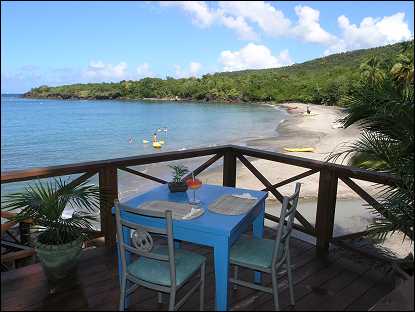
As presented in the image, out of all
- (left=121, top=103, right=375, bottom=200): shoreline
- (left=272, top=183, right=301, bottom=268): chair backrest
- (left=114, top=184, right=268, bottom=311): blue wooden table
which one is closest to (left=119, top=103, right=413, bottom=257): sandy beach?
(left=121, top=103, right=375, bottom=200): shoreline

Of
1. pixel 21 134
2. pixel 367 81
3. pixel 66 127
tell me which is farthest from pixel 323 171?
pixel 66 127

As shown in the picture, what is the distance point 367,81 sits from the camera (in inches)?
106

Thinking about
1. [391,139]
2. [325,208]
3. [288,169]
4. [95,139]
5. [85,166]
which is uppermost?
[391,139]

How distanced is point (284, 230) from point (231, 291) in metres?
0.76

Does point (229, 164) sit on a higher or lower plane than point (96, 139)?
higher

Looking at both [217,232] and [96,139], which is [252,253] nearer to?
[217,232]

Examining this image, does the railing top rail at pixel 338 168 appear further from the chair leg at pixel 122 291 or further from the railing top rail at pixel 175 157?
the chair leg at pixel 122 291

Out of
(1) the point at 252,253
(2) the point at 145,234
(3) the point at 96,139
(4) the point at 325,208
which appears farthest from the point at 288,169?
(3) the point at 96,139

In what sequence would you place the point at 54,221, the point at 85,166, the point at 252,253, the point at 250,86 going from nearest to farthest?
the point at 252,253 < the point at 54,221 < the point at 85,166 < the point at 250,86

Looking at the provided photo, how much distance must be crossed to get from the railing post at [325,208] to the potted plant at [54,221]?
213 centimetres

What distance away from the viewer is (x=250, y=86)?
71.1m

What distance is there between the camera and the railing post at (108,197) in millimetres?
3321

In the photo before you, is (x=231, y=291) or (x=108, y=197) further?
(x=108, y=197)

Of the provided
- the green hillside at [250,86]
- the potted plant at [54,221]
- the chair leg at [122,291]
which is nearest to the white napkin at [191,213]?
the chair leg at [122,291]
